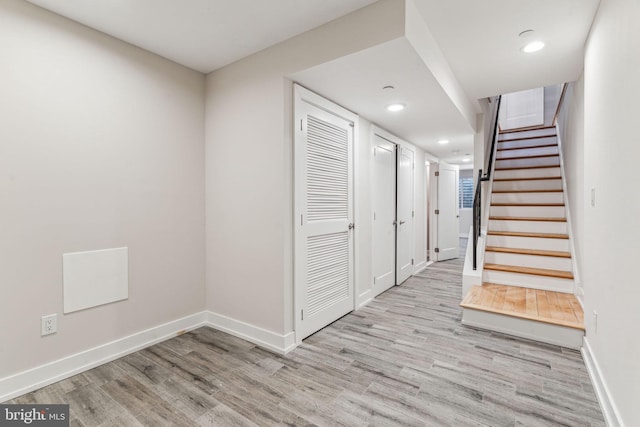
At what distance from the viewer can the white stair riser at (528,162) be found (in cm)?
485

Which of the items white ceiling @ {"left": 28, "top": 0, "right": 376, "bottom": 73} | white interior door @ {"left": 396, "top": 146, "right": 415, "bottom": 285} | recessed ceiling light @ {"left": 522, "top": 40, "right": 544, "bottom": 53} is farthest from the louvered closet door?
recessed ceiling light @ {"left": 522, "top": 40, "right": 544, "bottom": 53}

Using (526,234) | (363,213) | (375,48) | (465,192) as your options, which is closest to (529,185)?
(526,234)

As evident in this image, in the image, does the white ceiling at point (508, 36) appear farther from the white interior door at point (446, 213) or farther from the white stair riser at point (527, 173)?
the white interior door at point (446, 213)

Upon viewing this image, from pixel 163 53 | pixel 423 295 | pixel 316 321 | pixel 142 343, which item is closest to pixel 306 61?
pixel 163 53

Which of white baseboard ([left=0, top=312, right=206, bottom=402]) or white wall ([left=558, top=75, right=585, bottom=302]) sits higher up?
white wall ([left=558, top=75, right=585, bottom=302])

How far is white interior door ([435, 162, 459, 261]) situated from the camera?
6406 mm


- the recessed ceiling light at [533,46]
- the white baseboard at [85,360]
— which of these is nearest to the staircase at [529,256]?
the recessed ceiling light at [533,46]

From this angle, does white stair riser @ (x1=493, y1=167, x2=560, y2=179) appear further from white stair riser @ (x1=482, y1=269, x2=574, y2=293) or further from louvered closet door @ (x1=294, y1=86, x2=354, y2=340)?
louvered closet door @ (x1=294, y1=86, x2=354, y2=340)

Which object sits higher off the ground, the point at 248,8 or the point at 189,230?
the point at 248,8

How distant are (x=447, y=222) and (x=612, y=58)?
5.14 m

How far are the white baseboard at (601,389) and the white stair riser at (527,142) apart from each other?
4.16m

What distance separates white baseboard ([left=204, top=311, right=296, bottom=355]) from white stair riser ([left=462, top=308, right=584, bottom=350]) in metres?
1.79

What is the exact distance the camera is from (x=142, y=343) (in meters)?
2.58

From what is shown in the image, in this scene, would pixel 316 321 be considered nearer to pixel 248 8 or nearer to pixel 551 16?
pixel 248 8
